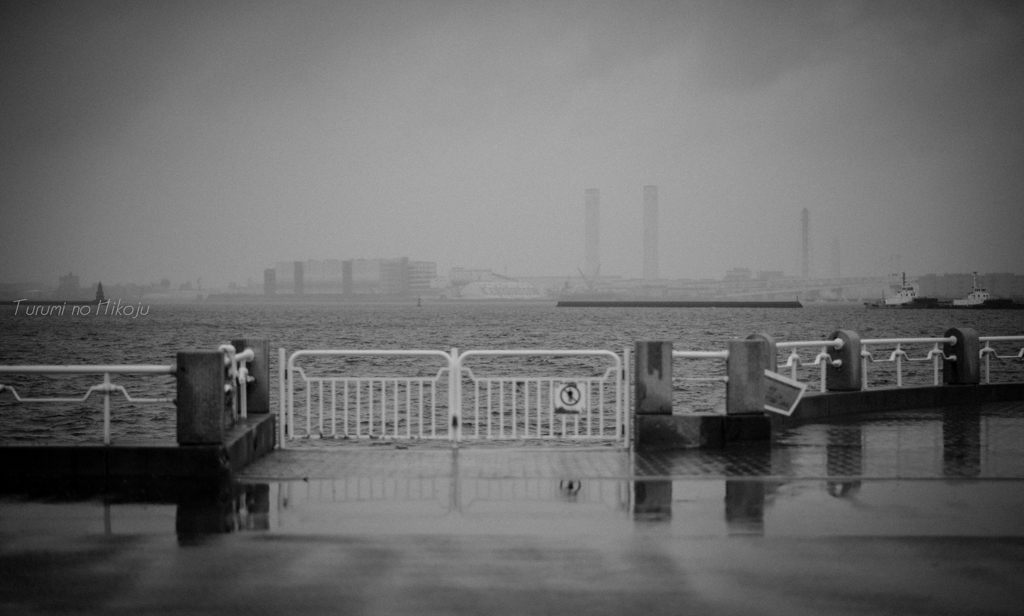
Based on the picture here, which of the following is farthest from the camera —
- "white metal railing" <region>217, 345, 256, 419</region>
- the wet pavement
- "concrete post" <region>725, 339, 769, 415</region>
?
"concrete post" <region>725, 339, 769, 415</region>

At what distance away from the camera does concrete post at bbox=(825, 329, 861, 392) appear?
15.8m

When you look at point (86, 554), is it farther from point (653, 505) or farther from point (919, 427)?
point (919, 427)

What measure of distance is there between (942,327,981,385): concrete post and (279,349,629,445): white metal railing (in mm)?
6540

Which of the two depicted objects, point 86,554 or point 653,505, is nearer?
point 86,554

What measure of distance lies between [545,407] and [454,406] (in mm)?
27433

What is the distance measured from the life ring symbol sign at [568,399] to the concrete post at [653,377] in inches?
29.0

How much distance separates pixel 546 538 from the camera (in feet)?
24.3

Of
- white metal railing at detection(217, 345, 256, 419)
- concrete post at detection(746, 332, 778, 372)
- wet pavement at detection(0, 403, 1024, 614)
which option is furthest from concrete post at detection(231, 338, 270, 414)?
concrete post at detection(746, 332, 778, 372)

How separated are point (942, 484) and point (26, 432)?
29801 millimetres

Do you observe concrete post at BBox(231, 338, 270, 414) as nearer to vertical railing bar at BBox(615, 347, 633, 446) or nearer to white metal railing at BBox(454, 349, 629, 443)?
white metal railing at BBox(454, 349, 629, 443)

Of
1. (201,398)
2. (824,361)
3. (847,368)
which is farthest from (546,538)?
(847,368)

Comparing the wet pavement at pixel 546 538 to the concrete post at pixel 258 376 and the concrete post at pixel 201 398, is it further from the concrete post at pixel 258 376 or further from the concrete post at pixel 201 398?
the concrete post at pixel 258 376

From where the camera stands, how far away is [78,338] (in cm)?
10281

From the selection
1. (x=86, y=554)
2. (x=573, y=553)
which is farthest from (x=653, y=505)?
(x=86, y=554)
